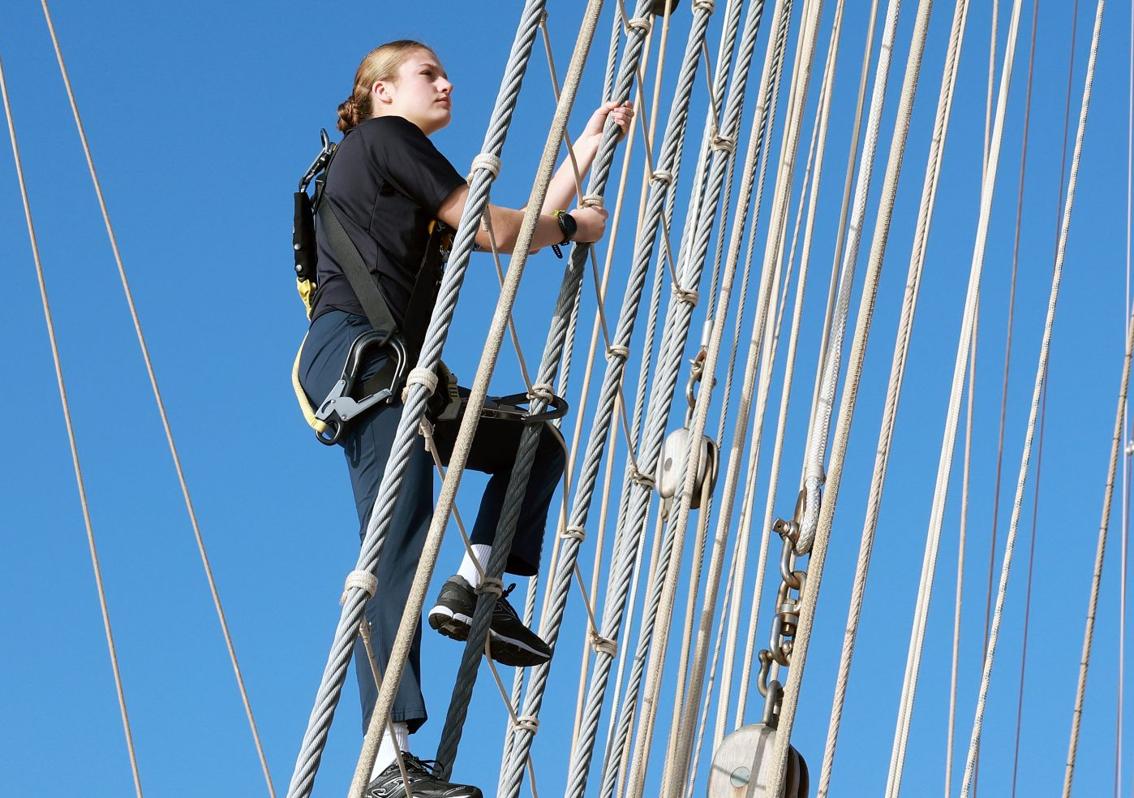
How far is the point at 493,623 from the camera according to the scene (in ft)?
8.69

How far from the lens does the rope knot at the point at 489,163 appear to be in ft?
7.86

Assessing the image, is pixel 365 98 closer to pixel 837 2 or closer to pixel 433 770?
pixel 433 770

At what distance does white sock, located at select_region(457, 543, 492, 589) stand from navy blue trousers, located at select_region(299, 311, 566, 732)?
0.6 inches

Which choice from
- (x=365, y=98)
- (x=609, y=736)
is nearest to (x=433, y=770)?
(x=365, y=98)

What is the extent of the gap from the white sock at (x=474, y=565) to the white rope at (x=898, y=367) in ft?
2.99

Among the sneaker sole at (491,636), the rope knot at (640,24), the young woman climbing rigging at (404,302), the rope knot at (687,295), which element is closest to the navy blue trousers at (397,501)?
the young woman climbing rigging at (404,302)

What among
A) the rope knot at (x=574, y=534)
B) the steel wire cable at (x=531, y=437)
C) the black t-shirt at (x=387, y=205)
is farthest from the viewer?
the rope knot at (x=574, y=534)

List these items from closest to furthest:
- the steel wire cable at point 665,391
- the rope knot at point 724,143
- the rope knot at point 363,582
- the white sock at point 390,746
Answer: the rope knot at point 363,582 < the white sock at point 390,746 < the steel wire cable at point 665,391 < the rope knot at point 724,143

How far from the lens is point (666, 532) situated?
3.28 m

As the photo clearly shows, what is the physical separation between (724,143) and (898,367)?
60cm

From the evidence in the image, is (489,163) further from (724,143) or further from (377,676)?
(724,143)

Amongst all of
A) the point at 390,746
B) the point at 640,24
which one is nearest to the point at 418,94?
the point at 640,24

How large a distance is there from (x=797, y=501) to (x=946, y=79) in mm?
1365

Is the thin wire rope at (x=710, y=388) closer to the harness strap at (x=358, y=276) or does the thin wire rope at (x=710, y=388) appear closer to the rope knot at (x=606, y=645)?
the rope knot at (x=606, y=645)
